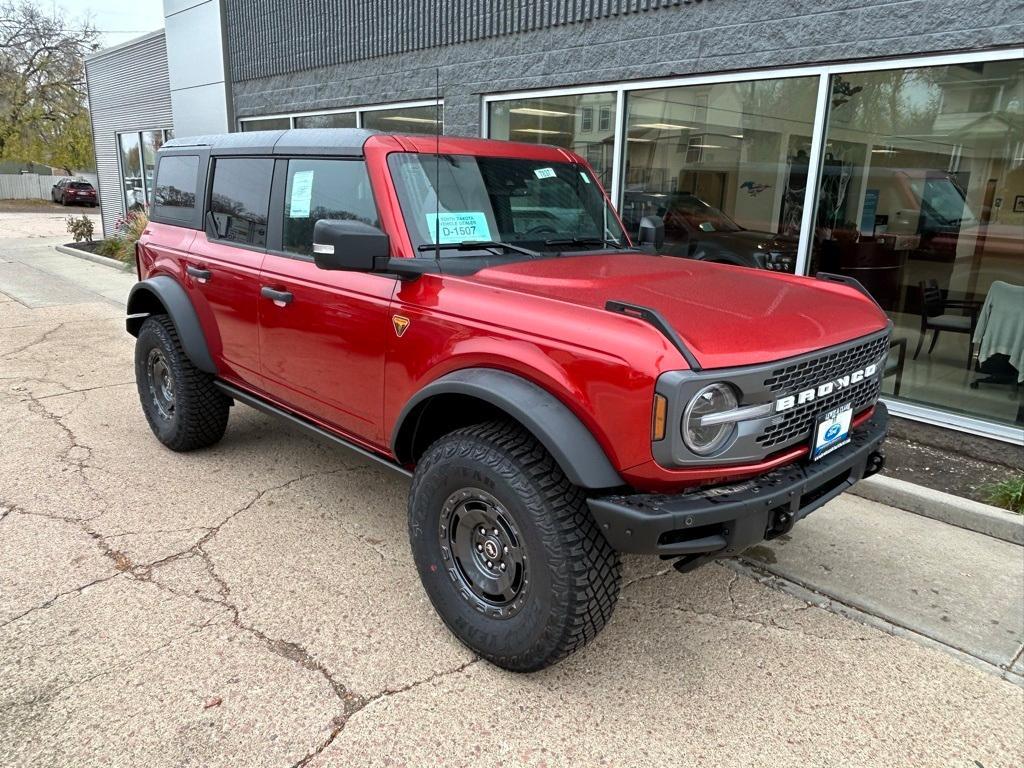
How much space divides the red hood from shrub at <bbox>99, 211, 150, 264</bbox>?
39.0 ft

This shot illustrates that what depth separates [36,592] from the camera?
10.3 ft

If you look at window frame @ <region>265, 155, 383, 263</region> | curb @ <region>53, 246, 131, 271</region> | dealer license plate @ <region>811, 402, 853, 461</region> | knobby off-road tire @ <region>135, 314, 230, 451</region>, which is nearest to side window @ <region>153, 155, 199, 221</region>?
knobby off-road tire @ <region>135, 314, 230, 451</region>

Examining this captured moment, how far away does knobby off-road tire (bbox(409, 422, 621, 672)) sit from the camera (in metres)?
2.42

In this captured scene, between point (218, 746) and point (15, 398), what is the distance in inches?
194

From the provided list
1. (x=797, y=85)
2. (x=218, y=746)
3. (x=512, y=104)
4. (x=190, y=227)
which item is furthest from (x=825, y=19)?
(x=218, y=746)

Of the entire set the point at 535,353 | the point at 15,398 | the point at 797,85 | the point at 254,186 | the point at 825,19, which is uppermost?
the point at 825,19

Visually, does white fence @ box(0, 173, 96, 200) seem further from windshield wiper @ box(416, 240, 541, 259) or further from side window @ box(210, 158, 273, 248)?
windshield wiper @ box(416, 240, 541, 259)

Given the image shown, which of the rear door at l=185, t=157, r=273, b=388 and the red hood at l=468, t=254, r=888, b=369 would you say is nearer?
the red hood at l=468, t=254, r=888, b=369

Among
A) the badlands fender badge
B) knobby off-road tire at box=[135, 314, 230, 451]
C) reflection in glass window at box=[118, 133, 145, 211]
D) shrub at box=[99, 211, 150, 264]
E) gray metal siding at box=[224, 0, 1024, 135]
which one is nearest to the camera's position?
the badlands fender badge

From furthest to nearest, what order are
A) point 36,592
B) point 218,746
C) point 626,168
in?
point 626,168 < point 36,592 < point 218,746

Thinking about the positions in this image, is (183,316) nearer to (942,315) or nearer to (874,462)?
(874,462)

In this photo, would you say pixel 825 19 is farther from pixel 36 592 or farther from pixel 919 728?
pixel 36 592

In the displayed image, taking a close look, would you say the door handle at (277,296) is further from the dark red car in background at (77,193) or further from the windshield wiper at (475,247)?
the dark red car in background at (77,193)

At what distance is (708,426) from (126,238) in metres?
14.6
